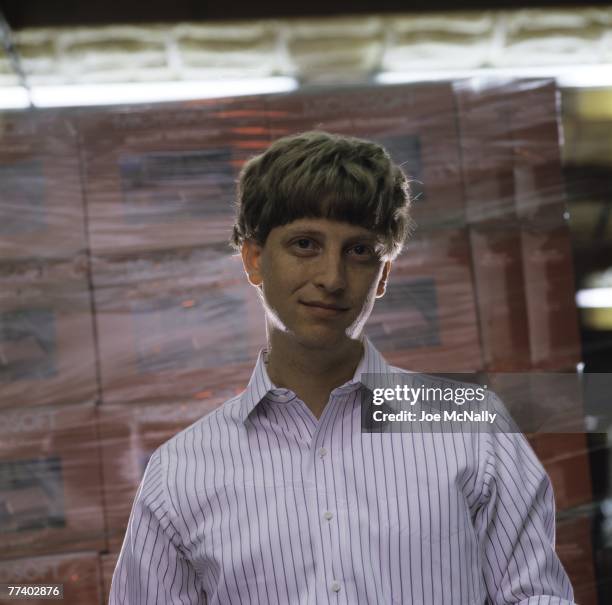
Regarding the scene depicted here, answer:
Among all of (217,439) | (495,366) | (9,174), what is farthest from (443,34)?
(217,439)

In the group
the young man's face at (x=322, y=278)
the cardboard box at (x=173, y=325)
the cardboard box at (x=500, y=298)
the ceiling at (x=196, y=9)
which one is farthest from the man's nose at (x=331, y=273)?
the ceiling at (x=196, y=9)

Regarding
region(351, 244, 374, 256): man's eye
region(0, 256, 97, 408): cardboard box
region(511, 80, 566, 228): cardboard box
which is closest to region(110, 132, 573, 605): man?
region(351, 244, 374, 256): man's eye

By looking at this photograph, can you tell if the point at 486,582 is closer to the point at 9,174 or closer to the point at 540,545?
the point at 540,545

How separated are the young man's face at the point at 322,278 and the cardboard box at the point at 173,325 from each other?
1.31m

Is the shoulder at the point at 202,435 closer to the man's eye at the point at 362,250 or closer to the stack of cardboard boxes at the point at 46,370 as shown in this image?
the man's eye at the point at 362,250

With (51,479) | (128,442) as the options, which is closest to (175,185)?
(128,442)

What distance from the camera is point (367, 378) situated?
1238 millimetres

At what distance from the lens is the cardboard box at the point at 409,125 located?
2.55m

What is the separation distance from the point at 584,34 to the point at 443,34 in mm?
465

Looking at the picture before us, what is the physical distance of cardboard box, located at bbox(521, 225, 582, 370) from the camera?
252 centimetres

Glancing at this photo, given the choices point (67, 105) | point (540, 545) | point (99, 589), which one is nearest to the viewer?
point (540, 545)

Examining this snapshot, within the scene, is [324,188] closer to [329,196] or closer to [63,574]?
[329,196]

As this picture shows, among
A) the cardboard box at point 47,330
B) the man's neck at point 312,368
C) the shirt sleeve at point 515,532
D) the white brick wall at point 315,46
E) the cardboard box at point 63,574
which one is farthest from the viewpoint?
the white brick wall at point 315,46

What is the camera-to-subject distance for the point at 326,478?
45.8 inches
